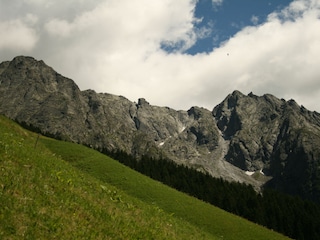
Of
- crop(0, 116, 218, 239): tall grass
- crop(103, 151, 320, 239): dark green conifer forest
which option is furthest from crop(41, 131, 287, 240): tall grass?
crop(103, 151, 320, 239): dark green conifer forest

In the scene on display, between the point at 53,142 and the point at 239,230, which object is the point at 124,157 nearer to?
the point at 53,142

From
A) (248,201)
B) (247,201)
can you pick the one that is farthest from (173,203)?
(248,201)

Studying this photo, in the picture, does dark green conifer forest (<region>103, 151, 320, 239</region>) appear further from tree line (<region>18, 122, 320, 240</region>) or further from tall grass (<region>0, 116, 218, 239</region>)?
tall grass (<region>0, 116, 218, 239</region>)

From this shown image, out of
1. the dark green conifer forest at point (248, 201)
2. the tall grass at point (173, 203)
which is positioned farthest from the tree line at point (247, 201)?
the tall grass at point (173, 203)

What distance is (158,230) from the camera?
25000 mm

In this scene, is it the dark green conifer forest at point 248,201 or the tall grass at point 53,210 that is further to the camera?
the dark green conifer forest at point 248,201

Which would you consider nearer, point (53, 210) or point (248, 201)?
point (53, 210)

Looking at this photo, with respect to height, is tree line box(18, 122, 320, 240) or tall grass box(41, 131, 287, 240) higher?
tree line box(18, 122, 320, 240)

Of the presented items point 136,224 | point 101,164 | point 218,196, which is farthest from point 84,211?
point 218,196

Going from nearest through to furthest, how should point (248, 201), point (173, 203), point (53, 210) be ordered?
1. point (53, 210)
2. point (173, 203)
3. point (248, 201)

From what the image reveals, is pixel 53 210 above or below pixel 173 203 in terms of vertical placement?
below

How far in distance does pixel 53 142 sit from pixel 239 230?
144ft

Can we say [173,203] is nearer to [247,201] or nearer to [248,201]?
[247,201]

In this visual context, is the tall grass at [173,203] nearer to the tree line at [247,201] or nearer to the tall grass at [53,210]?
the tall grass at [53,210]
